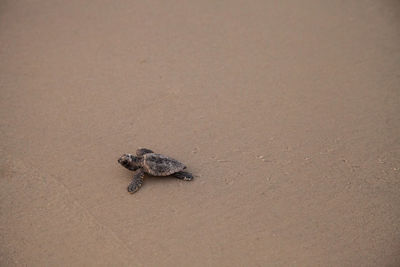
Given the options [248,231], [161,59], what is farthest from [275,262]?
[161,59]

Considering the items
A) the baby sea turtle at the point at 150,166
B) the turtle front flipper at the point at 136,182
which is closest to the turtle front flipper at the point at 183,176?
the baby sea turtle at the point at 150,166

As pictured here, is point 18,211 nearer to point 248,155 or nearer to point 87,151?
point 87,151

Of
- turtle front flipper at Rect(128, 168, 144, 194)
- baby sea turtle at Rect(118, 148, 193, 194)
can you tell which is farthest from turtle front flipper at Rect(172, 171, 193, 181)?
turtle front flipper at Rect(128, 168, 144, 194)

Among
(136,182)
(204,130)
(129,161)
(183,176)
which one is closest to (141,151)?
(129,161)

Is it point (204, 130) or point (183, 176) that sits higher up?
point (204, 130)

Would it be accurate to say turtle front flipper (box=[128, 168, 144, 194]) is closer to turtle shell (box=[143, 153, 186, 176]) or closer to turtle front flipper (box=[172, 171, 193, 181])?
turtle shell (box=[143, 153, 186, 176])

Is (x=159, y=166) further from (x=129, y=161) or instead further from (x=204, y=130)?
(x=204, y=130)

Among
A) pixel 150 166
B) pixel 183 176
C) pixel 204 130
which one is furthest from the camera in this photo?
pixel 204 130
